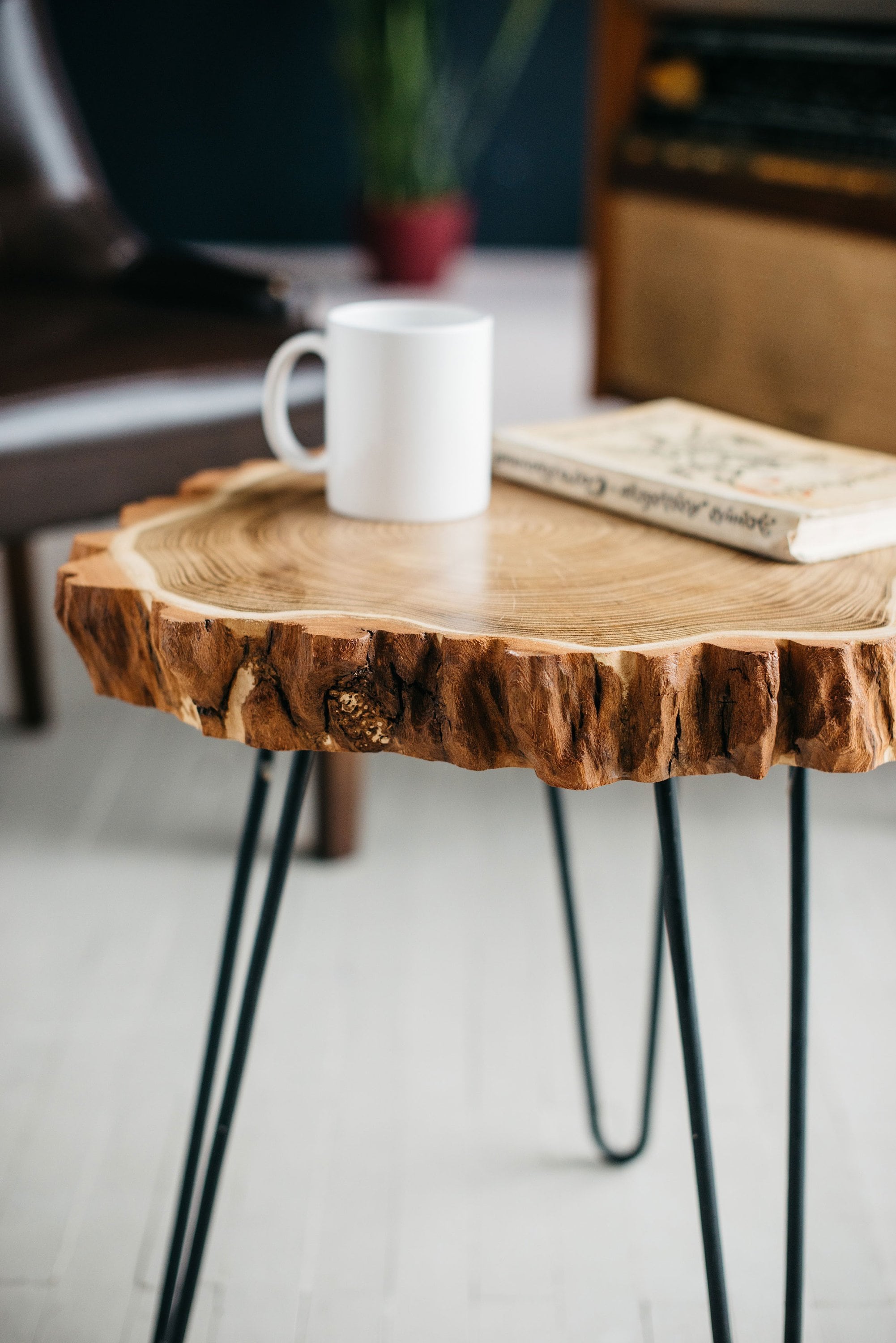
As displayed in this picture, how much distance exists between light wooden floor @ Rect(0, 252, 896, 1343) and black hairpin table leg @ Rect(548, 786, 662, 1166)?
0.02m

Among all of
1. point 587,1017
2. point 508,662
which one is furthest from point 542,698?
point 587,1017

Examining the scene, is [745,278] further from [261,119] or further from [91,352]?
[261,119]

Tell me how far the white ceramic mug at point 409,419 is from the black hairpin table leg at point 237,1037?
0.52 feet

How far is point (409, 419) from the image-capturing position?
0.74 m

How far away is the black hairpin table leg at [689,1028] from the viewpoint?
2.10ft

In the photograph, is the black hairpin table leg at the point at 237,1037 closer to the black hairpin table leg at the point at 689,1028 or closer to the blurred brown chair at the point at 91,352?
the black hairpin table leg at the point at 689,1028

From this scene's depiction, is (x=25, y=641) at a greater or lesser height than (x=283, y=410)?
lesser

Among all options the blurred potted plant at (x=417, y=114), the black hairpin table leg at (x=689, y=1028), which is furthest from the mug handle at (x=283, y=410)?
the blurred potted plant at (x=417, y=114)

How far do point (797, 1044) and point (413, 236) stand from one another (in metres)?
4.05

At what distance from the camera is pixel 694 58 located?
6.95 ft

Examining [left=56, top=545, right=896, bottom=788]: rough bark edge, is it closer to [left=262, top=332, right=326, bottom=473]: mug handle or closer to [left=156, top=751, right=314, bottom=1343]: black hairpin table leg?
[left=156, top=751, right=314, bottom=1343]: black hairpin table leg

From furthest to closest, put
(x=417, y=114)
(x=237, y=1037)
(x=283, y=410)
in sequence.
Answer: (x=417, y=114)
(x=283, y=410)
(x=237, y=1037)

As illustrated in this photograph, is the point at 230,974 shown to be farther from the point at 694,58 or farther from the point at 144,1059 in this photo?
the point at 694,58

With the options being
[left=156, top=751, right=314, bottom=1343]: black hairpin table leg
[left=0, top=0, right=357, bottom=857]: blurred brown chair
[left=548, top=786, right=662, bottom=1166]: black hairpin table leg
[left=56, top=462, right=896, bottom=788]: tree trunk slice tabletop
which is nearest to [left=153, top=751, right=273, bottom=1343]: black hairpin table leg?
[left=156, top=751, right=314, bottom=1343]: black hairpin table leg
